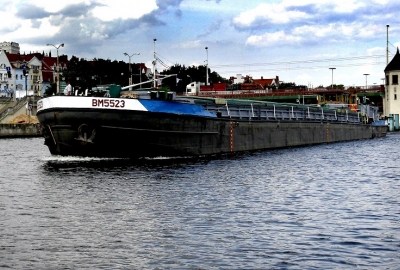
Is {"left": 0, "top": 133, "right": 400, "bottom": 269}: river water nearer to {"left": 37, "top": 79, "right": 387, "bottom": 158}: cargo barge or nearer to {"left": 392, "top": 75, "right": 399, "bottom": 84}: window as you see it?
{"left": 37, "top": 79, "right": 387, "bottom": 158}: cargo barge

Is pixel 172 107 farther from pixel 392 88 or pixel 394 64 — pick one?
pixel 394 64

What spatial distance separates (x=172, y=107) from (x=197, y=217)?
51.1 ft

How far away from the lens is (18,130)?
8531 centimetres

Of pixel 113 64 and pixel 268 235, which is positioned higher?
pixel 113 64

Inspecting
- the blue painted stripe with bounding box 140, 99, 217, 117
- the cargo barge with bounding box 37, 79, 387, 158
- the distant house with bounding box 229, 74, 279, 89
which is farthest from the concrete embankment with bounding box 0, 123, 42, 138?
the distant house with bounding box 229, 74, 279, 89

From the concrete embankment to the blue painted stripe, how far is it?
54.8 m

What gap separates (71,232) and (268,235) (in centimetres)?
497

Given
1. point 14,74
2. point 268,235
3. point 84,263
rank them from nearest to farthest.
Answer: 1. point 84,263
2. point 268,235
3. point 14,74

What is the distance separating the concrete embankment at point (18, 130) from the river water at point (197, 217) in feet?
183

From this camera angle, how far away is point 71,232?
52.0 feet

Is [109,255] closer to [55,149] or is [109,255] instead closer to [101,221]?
[101,221]

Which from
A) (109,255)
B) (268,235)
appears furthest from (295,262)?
(109,255)

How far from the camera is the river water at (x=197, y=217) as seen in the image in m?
13.5

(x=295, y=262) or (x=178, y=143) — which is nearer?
(x=295, y=262)
